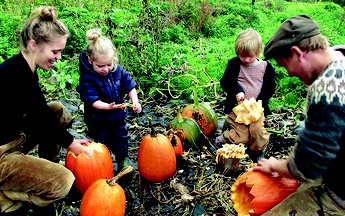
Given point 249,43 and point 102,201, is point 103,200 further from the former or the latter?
point 249,43

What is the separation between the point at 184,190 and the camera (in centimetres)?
363

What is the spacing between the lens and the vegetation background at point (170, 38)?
18.6 feet

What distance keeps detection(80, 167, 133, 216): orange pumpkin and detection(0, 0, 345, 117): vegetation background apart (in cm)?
234

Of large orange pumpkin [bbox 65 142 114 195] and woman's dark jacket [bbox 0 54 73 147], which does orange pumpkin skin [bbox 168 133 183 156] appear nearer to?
large orange pumpkin [bbox 65 142 114 195]

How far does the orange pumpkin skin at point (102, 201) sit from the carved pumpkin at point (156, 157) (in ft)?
1.90

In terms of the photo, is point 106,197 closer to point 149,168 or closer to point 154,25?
point 149,168

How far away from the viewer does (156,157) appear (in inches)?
140

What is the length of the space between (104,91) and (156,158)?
2.79 ft

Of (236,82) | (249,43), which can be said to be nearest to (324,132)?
(249,43)

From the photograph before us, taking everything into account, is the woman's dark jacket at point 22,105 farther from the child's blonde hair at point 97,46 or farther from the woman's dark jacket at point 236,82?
the woman's dark jacket at point 236,82

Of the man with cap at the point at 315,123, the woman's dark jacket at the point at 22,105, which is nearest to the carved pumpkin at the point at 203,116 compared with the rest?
the woman's dark jacket at the point at 22,105

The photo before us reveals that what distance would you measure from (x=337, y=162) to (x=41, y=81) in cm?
487

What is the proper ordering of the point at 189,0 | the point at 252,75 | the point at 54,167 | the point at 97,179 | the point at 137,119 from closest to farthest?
the point at 54,167, the point at 97,179, the point at 252,75, the point at 137,119, the point at 189,0

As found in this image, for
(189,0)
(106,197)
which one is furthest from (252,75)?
(189,0)
